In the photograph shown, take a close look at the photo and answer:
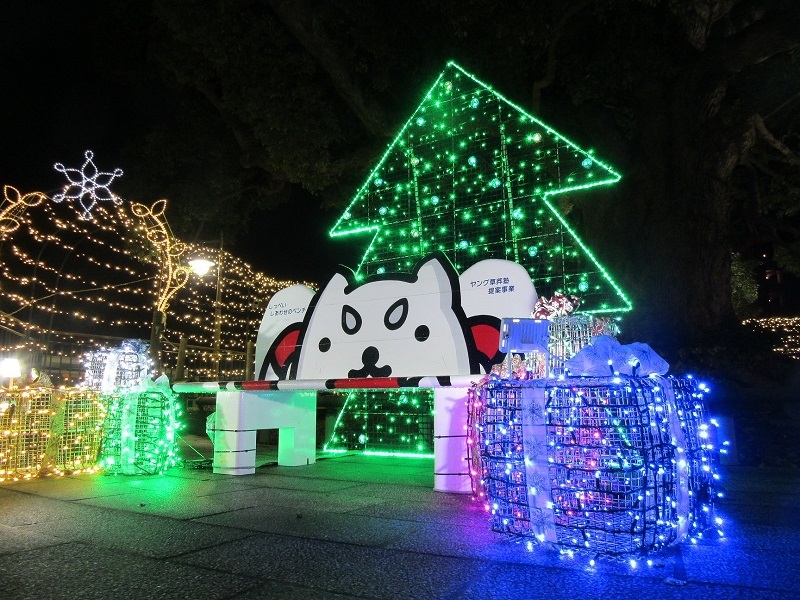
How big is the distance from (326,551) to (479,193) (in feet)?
21.1

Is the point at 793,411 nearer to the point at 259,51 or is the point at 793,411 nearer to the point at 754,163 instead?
the point at 754,163

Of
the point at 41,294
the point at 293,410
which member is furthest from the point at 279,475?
the point at 41,294

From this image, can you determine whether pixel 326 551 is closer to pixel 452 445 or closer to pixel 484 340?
pixel 452 445

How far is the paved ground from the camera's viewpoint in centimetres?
251

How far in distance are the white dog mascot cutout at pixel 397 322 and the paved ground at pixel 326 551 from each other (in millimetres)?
1684

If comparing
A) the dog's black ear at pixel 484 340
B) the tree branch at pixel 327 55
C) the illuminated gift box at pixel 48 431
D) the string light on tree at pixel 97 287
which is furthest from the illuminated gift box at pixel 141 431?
the tree branch at pixel 327 55

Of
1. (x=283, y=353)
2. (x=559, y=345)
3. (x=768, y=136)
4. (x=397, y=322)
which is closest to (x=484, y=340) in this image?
(x=397, y=322)

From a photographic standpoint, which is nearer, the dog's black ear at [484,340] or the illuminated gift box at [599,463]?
the illuminated gift box at [599,463]

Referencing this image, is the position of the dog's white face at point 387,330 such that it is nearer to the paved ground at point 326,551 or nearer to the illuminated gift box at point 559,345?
the paved ground at point 326,551

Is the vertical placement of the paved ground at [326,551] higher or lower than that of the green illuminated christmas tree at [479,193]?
lower

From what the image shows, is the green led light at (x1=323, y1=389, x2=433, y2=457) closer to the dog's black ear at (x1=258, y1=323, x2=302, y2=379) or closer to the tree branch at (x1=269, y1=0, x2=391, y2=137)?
the dog's black ear at (x1=258, y1=323, x2=302, y2=379)

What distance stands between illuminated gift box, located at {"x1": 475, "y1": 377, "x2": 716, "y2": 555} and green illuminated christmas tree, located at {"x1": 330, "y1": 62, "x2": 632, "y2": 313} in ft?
14.7

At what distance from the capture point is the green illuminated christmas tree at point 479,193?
25.4 ft

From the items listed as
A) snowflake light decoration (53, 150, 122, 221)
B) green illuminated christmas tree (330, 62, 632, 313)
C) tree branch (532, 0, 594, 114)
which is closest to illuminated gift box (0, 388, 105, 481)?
snowflake light decoration (53, 150, 122, 221)
